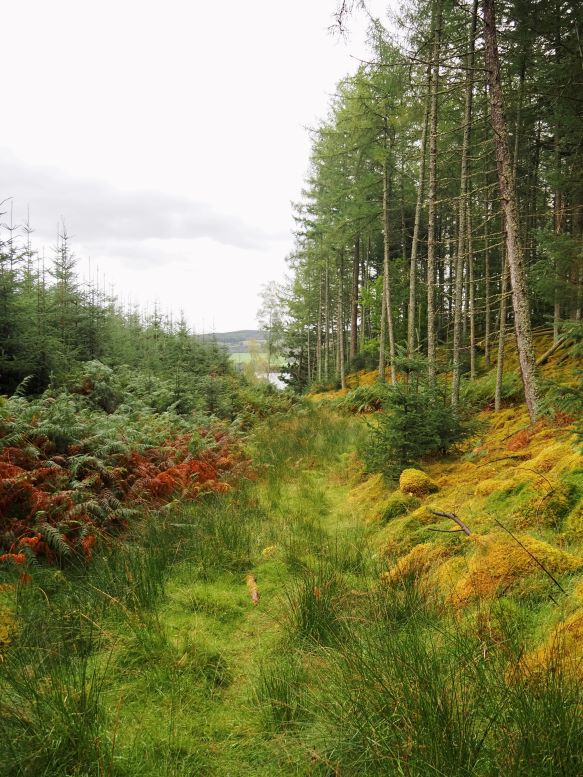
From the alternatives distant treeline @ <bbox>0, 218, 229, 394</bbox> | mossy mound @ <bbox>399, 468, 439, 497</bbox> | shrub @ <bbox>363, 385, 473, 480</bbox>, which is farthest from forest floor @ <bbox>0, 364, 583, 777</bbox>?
distant treeline @ <bbox>0, 218, 229, 394</bbox>

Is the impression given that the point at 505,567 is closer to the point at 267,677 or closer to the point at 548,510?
the point at 548,510

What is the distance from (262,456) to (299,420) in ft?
14.8

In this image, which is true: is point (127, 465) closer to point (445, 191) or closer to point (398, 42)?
point (398, 42)

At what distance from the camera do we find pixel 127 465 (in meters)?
5.46

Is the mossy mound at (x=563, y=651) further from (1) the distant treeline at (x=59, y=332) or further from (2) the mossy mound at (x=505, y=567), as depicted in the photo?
(1) the distant treeline at (x=59, y=332)

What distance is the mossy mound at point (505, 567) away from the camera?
2482mm

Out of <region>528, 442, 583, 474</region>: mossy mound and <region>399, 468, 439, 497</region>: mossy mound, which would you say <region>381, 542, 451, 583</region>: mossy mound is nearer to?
<region>528, 442, 583, 474</region>: mossy mound

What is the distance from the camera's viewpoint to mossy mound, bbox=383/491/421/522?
453 centimetres

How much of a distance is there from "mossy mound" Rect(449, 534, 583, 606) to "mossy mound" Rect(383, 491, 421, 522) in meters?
1.78

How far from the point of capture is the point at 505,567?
256cm

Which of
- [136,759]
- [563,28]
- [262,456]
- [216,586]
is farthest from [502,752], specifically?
[563,28]

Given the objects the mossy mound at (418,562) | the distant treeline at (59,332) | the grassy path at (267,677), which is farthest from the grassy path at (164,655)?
the distant treeline at (59,332)

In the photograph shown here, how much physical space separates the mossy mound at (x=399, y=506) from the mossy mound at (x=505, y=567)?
1.78 meters

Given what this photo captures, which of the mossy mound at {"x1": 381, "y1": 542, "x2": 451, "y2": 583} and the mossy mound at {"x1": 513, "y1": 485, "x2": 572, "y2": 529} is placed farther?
the mossy mound at {"x1": 513, "y1": 485, "x2": 572, "y2": 529}
